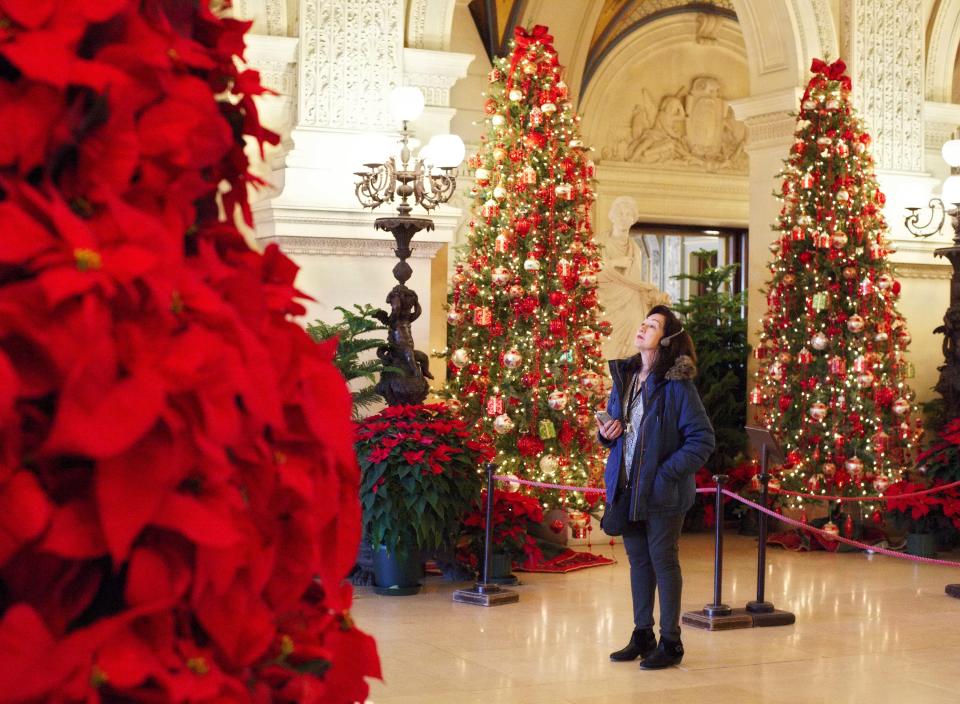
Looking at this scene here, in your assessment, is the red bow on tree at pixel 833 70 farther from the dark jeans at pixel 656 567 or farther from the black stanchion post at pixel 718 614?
the dark jeans at pixel 656 567

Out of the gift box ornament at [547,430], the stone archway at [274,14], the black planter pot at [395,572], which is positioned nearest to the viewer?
the black planter pot at [395,572]

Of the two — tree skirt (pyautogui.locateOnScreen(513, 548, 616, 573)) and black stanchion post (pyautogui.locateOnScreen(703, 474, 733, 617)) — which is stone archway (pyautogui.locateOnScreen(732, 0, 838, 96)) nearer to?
tree skirt (pyautogui.locateOnScreen(513, 548, 616, 573))

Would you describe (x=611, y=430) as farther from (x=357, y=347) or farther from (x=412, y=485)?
(x=357, y=347)

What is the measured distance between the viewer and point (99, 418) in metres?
0.95

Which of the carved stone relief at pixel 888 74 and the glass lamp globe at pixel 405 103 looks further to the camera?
the carved stone relief at pixel 888 74

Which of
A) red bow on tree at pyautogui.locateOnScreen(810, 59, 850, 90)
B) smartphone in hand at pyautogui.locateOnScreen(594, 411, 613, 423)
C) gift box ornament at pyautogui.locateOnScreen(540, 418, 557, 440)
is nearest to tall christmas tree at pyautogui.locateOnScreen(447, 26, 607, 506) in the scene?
gift box ornament at pyautogui.locateOnScreen(540, 418, 557, 440)

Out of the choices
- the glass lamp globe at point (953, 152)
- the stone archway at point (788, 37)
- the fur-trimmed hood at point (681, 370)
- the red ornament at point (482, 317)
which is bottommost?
the fur-trimmed hood at point (681, 370)

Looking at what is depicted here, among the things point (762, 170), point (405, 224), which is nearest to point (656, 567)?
point (405, 224)

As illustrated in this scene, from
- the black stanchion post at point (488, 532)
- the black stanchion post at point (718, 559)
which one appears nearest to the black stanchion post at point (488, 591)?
the black stanchion post at point (488, 532)

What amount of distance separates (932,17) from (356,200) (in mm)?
6806

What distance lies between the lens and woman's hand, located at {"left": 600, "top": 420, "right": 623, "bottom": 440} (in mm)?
5988

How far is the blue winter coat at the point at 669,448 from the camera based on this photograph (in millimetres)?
5766

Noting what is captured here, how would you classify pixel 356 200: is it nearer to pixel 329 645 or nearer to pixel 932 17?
pixel 932 17

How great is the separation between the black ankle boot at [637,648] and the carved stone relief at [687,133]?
13638mm
